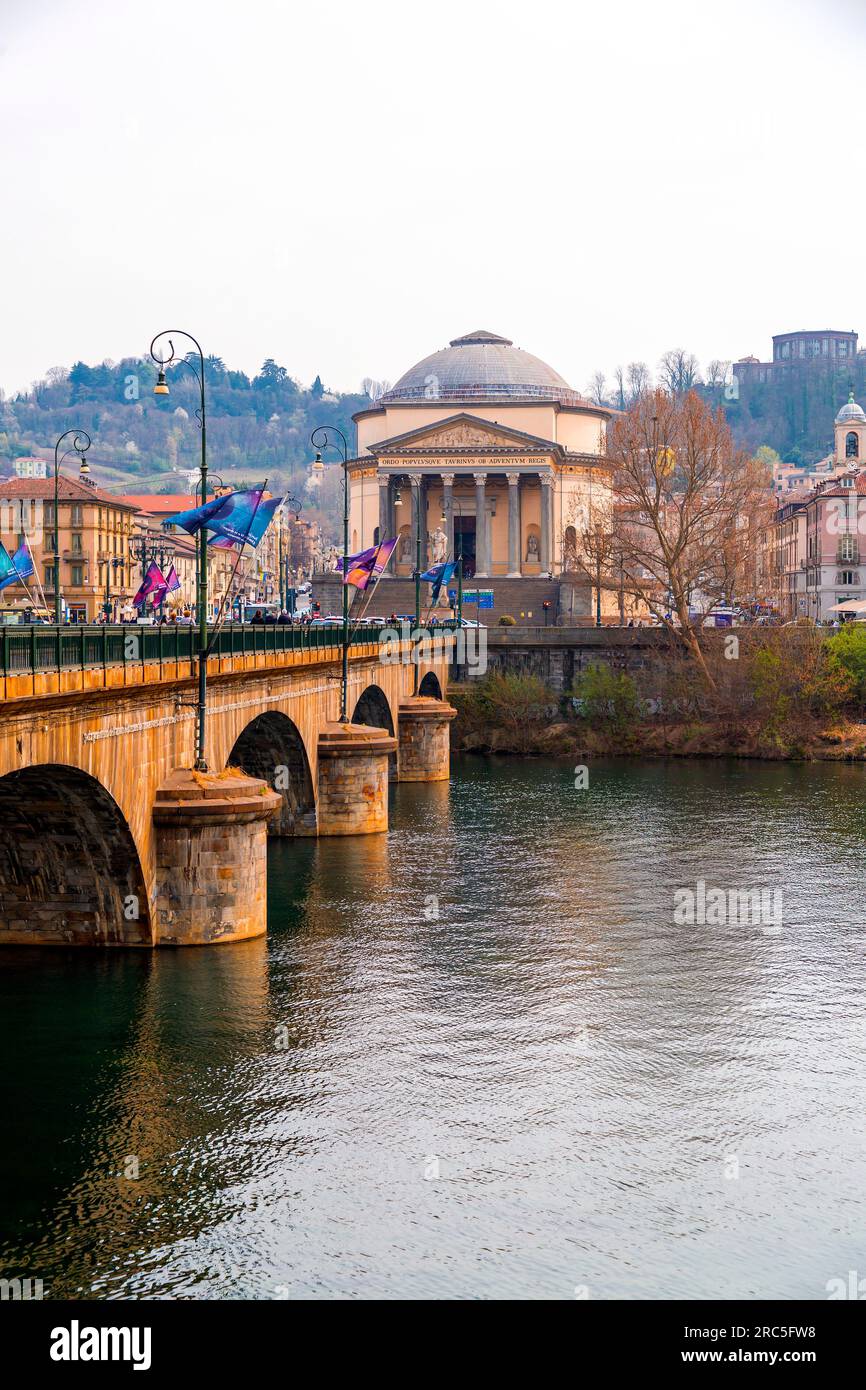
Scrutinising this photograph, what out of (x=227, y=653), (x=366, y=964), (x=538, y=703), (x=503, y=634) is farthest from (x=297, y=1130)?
(x=503, y=634)

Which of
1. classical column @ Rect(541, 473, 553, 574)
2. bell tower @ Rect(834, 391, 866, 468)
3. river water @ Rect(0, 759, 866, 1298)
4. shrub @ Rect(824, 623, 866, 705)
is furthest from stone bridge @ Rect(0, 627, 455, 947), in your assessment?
bell tower @ Rect(834, 391, 866, 468)

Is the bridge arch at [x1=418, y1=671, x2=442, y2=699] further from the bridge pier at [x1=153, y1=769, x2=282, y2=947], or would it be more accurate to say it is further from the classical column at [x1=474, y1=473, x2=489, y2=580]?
the bridge pier at [x1=153, y1=769, x2=282, y2=947]

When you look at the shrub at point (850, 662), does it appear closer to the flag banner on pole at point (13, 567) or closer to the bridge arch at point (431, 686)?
the bridge arch at point (431, 686)

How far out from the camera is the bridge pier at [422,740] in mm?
63125

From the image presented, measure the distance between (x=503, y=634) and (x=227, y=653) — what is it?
52.2 m

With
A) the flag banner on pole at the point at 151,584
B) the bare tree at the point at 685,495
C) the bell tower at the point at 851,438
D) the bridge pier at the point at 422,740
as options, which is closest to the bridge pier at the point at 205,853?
the flag banner on pole at the point at 151,584

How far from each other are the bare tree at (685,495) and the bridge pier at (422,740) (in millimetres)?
20649

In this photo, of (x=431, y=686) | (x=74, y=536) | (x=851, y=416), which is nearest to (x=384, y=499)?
(x=74, y=536)

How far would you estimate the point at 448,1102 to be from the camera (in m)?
23.3

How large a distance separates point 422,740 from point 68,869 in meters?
34.5

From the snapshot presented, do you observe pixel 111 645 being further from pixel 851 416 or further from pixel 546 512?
pixel 851 416

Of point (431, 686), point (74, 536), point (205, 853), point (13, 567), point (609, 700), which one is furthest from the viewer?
point (74, 536)

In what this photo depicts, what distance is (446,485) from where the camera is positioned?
122 meters

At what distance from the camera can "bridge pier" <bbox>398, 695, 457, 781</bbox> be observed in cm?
6312
